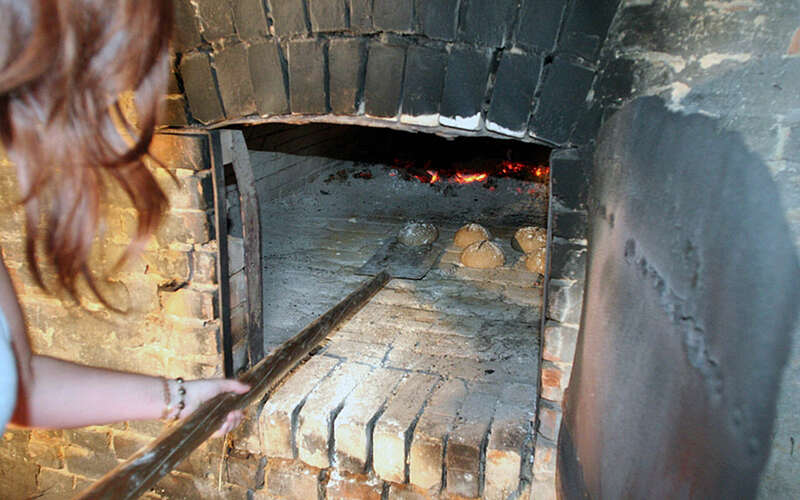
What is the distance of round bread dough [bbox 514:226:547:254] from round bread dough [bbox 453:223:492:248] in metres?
0.27

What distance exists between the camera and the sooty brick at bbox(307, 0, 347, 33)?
1.69 m

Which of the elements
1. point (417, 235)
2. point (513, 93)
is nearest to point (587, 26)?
point (513, 93)

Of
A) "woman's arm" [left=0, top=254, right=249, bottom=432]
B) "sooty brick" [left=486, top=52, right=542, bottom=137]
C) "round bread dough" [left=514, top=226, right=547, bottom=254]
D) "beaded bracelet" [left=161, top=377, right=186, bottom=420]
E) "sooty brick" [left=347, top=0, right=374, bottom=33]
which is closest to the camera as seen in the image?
"woman's arm" [left=0, top=254, right=249, bottom=432]

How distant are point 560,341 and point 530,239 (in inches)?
90.9

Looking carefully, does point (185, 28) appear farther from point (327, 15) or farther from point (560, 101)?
point (560, 101)

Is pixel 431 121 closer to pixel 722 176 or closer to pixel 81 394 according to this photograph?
pixel 722 176

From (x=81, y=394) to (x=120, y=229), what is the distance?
129 centimetres

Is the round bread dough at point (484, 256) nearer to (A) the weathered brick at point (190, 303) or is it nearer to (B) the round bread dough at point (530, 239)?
(B) the round bread dough at point (530, 239)

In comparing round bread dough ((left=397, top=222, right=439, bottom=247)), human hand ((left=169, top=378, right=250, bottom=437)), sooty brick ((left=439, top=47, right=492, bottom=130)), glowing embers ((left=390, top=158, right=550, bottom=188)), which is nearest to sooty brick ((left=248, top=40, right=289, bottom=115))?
sooty brick ((left=439, top=47, right=492, bottom=130))

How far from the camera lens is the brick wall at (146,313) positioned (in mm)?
2148

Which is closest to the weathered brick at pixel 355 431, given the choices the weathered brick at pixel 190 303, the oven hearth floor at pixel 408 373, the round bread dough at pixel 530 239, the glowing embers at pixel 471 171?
the oven hearth floor at pixel 408 373

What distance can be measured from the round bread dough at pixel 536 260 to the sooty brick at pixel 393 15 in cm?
249

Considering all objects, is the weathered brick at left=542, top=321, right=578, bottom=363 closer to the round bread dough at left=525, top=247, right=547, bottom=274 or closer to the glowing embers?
the round bread dough at left=525, top=247, right=547, bottom=274

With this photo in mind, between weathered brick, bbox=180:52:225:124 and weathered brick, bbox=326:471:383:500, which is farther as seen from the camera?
weathered brick, bbox=326:471:383:500
